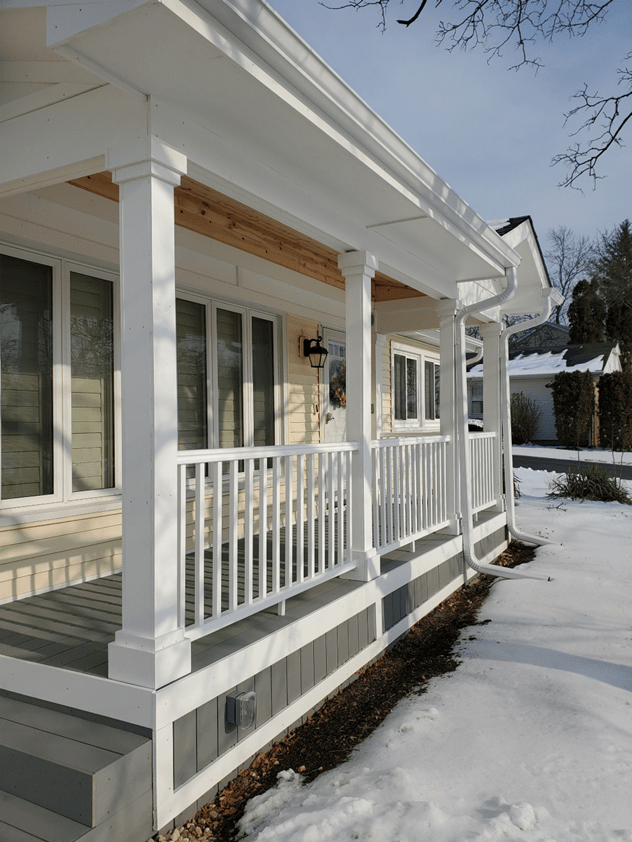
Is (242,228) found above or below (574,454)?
above

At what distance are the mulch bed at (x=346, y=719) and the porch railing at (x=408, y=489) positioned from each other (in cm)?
70

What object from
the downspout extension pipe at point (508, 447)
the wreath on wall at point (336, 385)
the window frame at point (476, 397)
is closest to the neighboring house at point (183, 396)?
the wreath on wall at point (336, 385)

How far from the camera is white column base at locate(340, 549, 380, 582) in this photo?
3908 millimetres

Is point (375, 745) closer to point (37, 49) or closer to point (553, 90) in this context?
point (37, 49)

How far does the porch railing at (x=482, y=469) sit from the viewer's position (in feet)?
21.1

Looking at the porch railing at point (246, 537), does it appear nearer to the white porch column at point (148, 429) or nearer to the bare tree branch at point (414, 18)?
the white porch column at point (148, 429)

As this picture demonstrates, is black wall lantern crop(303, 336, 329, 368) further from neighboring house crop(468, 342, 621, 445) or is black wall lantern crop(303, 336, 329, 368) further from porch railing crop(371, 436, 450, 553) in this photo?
neighboring house crop(468, 342, 621, 445)

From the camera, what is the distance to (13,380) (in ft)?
11.0

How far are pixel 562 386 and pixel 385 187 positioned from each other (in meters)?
19.2

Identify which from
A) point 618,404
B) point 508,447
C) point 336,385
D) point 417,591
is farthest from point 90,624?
point 618,404

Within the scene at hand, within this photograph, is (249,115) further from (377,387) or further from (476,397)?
(476,397)

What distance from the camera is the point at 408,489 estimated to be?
4.77m

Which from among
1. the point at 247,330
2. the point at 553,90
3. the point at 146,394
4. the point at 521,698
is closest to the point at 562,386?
the point at 553,90

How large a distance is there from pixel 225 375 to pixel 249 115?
8.49 feet
